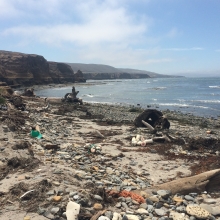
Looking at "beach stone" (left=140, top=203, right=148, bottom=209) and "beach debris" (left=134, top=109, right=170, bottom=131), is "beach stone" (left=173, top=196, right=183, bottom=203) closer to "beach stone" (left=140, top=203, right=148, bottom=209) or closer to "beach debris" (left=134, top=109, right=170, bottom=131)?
"beach stone" (left=140, top=203, right=148, bottom=209)

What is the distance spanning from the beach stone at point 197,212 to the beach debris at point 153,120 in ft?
40.6

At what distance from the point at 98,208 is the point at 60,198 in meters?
0.90

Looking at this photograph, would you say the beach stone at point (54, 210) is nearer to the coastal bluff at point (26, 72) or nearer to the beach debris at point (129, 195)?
the beach debris at point (129, 195)

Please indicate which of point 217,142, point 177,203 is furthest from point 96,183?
point 217,142

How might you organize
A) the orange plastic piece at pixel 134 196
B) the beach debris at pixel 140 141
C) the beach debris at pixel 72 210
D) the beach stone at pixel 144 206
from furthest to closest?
the beach debris at pixel 140 141 < the orange plastic piece at pixel 134 196 < the beach stone at pixel 144 206 < the beach debris at pixel 72 210

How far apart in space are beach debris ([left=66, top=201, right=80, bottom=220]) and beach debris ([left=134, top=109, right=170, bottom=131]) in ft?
44.5

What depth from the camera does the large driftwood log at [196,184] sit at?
7215mm

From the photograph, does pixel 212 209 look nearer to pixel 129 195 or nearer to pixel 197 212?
pixel 197 212

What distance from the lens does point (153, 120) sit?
1983 centimetres

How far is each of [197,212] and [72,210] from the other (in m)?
2.94

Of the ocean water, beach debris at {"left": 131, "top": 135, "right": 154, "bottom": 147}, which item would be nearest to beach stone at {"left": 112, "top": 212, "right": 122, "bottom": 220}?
beach debris at {"left": 131, "top": 135, "right": 154, "bottom": 147}

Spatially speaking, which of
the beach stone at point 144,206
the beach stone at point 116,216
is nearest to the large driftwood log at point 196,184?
the beach stone at point 144,206

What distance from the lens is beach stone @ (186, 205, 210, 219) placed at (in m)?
5.69

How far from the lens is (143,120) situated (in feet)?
62.5
